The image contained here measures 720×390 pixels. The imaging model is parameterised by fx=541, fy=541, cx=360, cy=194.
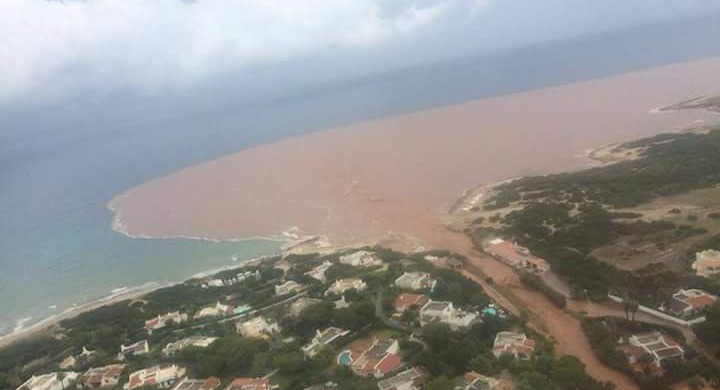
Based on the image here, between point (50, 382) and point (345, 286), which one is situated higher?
point (50, 382)

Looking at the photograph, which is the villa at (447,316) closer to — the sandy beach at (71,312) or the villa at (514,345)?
the villa at (514,345)

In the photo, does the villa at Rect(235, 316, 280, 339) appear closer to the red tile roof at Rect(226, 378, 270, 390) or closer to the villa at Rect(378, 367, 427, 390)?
the red tile roof at Rect(226, 378, 270, 390)

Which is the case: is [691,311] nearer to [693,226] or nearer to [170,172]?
[693,226]

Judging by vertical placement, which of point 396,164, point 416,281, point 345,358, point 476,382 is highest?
point 396,164

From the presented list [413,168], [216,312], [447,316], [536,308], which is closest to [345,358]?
[447,316]

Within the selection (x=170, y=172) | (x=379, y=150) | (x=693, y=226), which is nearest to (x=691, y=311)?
(x=693, y=226)

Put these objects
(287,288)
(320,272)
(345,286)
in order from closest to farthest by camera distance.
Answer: (345,286)
(287,288)
(320,272)

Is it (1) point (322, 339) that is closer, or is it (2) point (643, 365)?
(2) point (643, 365)

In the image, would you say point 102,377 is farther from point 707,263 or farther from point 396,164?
point 396,164

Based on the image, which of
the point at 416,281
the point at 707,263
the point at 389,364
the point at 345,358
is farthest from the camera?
the point at 416,281
